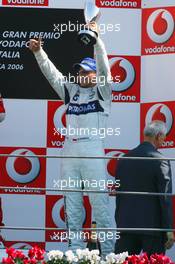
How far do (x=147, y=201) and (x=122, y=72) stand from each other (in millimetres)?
1344

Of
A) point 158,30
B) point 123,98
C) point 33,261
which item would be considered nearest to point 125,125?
point 123,98

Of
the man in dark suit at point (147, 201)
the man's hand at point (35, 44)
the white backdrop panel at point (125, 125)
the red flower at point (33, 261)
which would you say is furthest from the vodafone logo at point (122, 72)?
the red flower at point (33, 261)

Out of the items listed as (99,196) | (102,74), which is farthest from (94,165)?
(102,74)

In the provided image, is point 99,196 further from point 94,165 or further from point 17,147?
point 17,147

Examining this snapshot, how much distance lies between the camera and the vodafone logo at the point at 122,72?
5.88 meters

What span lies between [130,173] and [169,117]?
43.9 inches

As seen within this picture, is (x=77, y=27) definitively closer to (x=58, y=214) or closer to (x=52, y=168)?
(x=52, y=168)

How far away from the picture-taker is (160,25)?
587cm

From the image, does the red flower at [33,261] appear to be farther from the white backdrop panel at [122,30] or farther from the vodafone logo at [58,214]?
the white backdrop panel at [122,30]

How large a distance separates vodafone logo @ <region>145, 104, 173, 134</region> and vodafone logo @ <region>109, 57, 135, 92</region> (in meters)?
0.24

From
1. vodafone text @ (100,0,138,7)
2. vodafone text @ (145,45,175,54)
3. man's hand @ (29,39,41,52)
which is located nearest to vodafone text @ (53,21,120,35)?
vodafone text @ (100,0,138,7)

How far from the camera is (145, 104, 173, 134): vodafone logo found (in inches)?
231

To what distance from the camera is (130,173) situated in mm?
4879

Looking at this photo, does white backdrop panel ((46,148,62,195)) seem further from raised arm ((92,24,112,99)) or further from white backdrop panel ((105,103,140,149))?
raised arm ((92,24,112,99))
